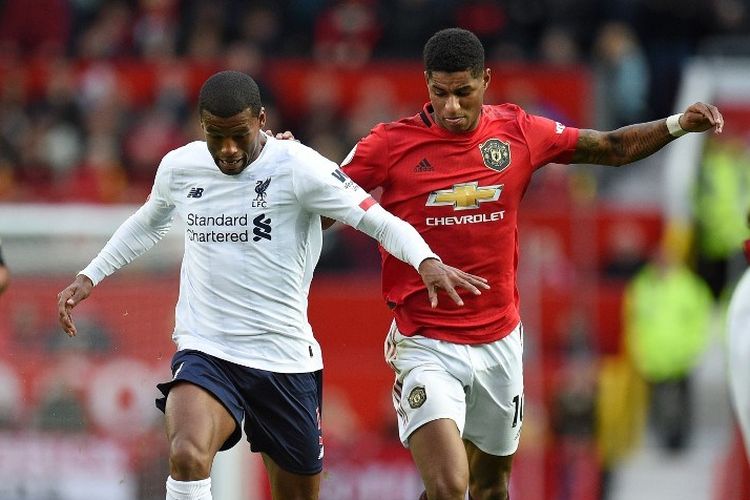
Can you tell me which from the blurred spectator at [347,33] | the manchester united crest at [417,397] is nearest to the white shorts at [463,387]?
the manchester united crest at [417,397]

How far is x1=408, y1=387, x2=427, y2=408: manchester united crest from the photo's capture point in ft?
26.8

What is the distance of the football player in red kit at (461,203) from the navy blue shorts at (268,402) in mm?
492

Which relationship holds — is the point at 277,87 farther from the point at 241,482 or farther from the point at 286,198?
the point at 286,198

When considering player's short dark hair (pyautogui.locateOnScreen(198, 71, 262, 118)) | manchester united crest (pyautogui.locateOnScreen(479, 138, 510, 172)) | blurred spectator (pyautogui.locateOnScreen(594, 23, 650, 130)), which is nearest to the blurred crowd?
blurred spectator (pyautogui.locateOnScreen(594, 23, 650, 130))

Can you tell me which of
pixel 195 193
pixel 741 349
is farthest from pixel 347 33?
pixel 741 349

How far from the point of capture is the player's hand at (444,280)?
290 inches

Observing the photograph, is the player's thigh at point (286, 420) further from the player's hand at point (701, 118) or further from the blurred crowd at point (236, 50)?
the blurred crowd at point (236, 50)

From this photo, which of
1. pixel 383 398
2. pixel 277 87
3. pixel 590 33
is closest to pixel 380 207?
pixel 383 398

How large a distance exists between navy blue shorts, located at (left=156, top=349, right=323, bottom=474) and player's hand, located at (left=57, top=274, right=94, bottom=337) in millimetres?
560

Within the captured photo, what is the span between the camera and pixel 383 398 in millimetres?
14359

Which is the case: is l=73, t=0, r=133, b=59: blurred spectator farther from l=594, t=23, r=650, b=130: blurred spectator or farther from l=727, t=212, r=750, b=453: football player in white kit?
l=727, t=212, r=750, b=453: football player in white kit

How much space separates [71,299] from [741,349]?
3342mm

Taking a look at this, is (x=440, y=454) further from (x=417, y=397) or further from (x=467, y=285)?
(x=467, y=285)

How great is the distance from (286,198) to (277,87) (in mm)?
11323
